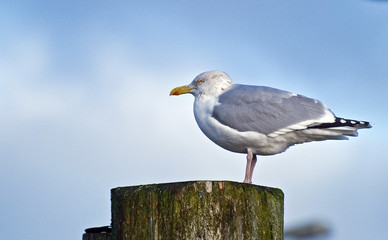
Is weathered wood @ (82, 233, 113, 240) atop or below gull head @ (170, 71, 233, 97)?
below

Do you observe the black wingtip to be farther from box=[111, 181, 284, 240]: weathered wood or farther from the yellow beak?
box=[111, 181, 284, 240]: weathered wood

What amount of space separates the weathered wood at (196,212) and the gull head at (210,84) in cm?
331

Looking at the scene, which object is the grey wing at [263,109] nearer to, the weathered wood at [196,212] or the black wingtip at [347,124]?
the black wingtip at [347,124]

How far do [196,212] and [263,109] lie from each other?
3.23m

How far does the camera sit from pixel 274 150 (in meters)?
6.48

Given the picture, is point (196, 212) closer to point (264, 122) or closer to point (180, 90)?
point (264, 122)

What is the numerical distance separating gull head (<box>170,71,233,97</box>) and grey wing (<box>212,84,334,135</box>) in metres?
0.20

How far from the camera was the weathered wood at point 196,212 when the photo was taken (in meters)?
3.44

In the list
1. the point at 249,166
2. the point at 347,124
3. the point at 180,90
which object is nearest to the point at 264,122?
the point at 249,166

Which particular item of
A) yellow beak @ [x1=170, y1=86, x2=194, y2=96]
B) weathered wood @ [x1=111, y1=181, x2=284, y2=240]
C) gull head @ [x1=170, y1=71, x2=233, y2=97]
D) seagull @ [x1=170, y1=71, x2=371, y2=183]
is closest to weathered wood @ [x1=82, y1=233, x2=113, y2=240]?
weathered wood @ [x1=111, y1=181, x2=284, y2=240]

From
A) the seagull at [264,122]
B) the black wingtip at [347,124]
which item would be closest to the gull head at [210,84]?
the seagull at [264,122]

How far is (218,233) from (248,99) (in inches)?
A: 128

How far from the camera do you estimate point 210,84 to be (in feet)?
22.8

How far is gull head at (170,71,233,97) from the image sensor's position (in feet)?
22.7
